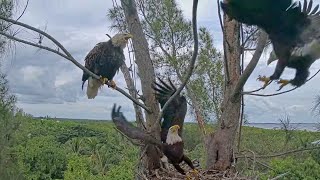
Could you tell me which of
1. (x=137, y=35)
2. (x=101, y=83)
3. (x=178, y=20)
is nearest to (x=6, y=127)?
(x=178, y=20)

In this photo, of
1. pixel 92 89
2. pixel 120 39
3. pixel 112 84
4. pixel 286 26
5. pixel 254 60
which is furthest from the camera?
pixel 92 89

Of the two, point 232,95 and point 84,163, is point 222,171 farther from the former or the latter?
point 84,163

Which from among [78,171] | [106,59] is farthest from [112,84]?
[78,171]

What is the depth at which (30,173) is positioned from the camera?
41.2ft

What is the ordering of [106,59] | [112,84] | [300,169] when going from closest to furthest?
1. [112,84]
2. [106,59]
3. [300,169]

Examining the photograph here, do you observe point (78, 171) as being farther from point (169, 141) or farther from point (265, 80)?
point (265, 80)

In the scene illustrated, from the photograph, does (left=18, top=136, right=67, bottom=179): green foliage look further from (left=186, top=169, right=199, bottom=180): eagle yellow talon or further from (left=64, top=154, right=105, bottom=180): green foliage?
(left=186, top=169, right=199, bottom=180): eagle yellow talon

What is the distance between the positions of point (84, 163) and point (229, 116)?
867cm

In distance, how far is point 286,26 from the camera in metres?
1.88

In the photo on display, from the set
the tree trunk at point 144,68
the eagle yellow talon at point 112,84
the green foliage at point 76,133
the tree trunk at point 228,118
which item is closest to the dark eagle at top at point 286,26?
the tree trunk at point 228,118

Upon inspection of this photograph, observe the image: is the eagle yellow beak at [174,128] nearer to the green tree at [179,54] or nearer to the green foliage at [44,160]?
the green tree at [179,54]

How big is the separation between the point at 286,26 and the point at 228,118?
1.14 meters

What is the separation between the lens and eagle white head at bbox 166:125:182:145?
9.25 feet

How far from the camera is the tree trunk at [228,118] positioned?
2957mm
